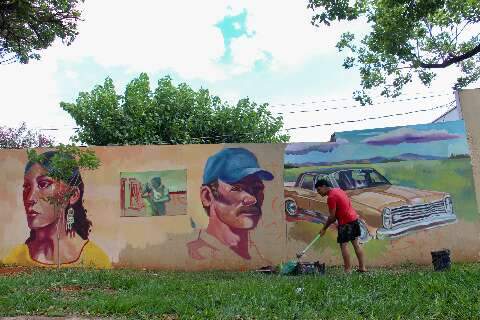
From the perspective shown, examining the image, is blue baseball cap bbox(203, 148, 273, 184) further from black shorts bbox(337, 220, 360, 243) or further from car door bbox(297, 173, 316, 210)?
black shorts bbox(337, 220, 360, 243)

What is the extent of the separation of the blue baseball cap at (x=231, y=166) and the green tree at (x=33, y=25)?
394cm

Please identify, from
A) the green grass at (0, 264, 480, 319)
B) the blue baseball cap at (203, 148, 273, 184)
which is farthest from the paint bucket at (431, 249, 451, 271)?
the blue baseball cap at (203, 148, 273, 184)

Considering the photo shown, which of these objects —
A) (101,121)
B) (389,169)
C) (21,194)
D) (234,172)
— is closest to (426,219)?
(389,169)

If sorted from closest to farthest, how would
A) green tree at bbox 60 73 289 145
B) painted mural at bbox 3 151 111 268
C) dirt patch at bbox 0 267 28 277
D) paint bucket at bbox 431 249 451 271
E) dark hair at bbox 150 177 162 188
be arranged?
paint bucket at bbox 431 249 451 271 < dirt patch at bbox 0 267 28 277 < painted mural at bbox 3 151 111 268 < dark hair at bbox 150 177 162 188 < green tree at bbox 60 73 289 145

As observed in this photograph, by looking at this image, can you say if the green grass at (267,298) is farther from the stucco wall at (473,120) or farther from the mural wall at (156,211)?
the stucco wall at (473,120)

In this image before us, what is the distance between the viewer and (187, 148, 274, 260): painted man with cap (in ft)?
33.1

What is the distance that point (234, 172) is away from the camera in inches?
403

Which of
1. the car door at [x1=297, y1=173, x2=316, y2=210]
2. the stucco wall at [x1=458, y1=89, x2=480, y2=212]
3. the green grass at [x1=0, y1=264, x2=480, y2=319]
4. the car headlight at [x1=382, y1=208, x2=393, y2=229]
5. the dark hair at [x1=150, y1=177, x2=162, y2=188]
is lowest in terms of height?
the green grass at [x1=0, y1=264, x2=480, y2=319]

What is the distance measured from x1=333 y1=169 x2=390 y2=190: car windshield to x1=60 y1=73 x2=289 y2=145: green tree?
34.6 ft

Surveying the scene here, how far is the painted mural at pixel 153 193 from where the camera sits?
33.6 feet

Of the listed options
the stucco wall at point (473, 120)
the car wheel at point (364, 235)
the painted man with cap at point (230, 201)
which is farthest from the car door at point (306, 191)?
the stucco wall at point (473, 120)

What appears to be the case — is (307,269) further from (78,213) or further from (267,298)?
(78,213)

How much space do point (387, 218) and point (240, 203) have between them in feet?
9.99

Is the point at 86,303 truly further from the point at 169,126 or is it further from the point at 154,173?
the point at 169,126
